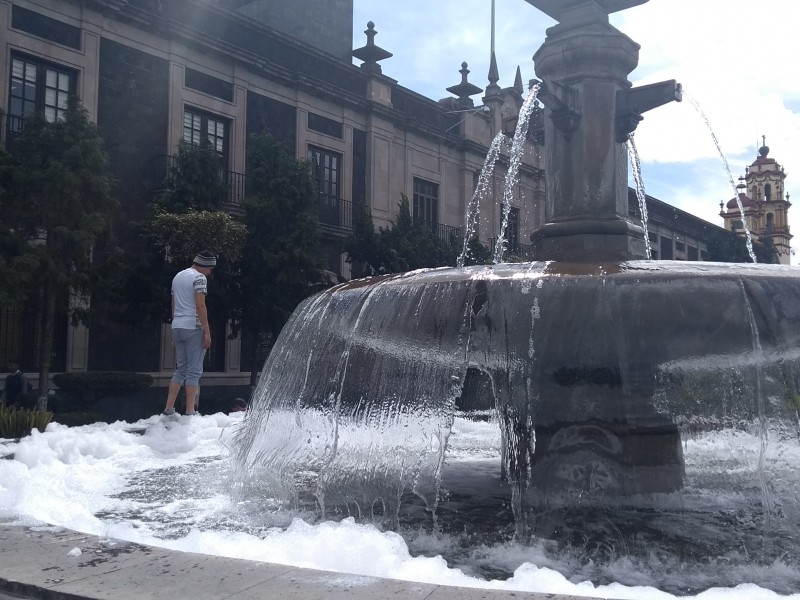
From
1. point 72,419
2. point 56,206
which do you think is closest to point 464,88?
point 56,206

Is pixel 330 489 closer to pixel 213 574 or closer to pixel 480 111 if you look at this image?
pixel 213 574

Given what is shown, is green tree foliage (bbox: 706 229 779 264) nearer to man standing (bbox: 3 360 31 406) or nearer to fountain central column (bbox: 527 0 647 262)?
man standing (bbox: 3 360 31 406)

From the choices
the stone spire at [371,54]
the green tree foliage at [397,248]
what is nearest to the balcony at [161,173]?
the green tree foliage at [397,248]

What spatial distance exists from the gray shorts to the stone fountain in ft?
6.15

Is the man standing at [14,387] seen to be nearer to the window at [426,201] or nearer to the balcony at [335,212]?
the balcony at [335,212]

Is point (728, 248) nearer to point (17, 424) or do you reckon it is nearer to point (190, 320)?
point (190, 320)

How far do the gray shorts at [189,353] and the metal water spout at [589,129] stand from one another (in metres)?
2.87

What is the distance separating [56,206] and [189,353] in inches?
275

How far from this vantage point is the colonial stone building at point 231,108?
1636 centimetres

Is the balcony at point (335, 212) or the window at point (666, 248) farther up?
the window at point (666, 248)

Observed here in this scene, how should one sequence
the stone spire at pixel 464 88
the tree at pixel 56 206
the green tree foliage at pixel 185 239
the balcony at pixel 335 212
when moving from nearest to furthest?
the tree at pixel 56 206 < the green tree foliage at pixel 185 239 < the balcony at pixel 335 212 < the stone spire at pixel 464 88

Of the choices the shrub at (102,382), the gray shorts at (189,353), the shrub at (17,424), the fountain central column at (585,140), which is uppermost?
the fountain central column at (585,140)

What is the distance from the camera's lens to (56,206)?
12.8m

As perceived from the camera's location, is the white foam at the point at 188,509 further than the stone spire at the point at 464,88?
No
